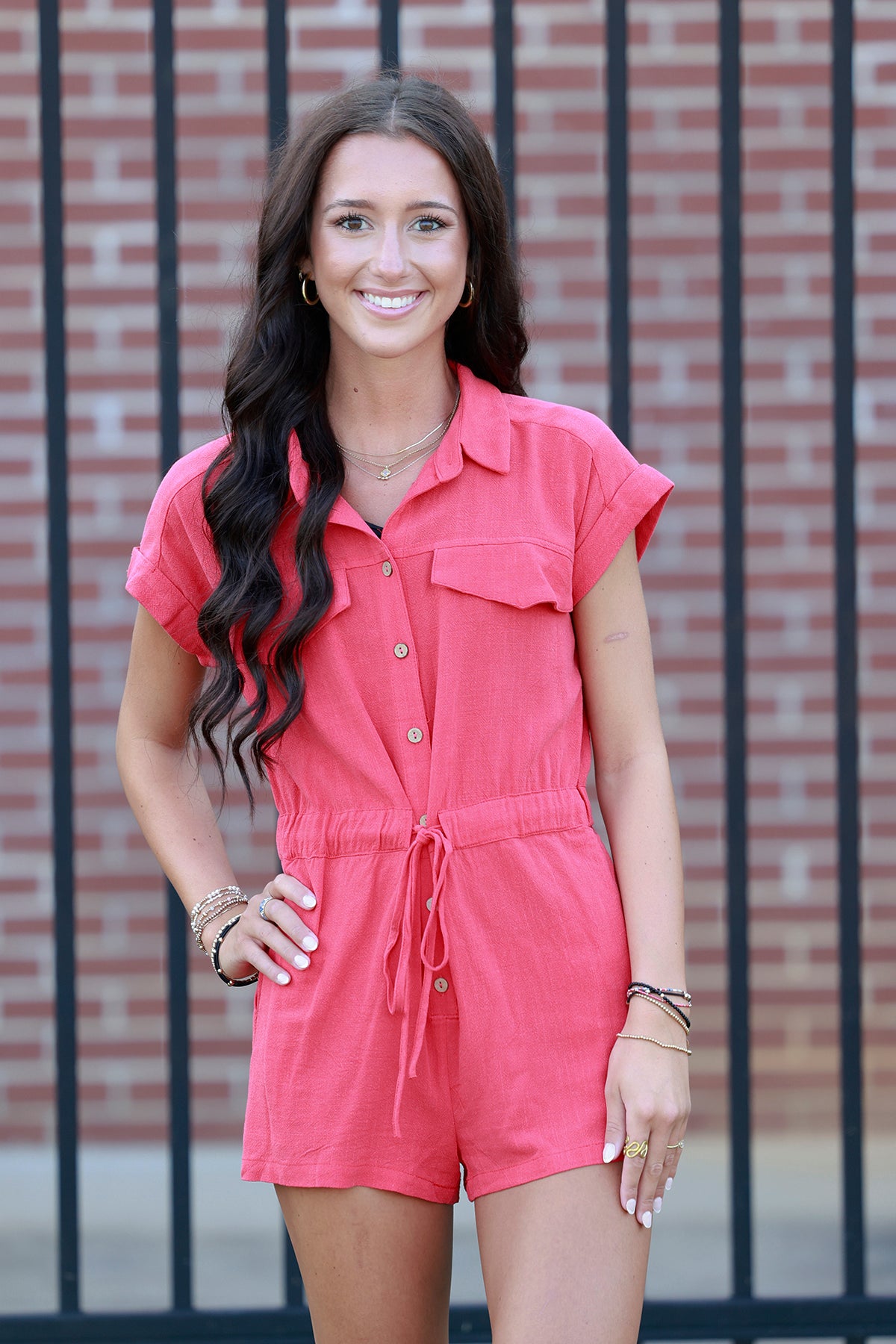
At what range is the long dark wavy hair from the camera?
5.99 ft

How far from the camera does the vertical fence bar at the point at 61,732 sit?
250cm

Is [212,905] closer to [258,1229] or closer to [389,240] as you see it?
[389,240]

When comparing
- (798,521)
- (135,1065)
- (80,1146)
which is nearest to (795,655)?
(798,521)

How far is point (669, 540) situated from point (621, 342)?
1.47 m

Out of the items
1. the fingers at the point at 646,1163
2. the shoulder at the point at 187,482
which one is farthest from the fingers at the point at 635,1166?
the shoulder at the point at 187,482

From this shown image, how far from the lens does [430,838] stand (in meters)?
1.78

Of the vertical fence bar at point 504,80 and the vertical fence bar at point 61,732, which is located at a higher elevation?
the vertical fence bar at point 504,80

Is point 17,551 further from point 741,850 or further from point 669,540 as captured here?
point 741,850

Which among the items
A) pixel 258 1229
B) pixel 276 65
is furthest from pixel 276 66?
pixel 258 1229

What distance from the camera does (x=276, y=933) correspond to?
72.8 inches

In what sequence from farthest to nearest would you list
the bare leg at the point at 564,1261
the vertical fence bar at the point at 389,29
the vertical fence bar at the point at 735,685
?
the vertical fence bar at the point at 735,685 < the vertical fence bar at the point at 389,29 < the bare leg at the point at 564,1261

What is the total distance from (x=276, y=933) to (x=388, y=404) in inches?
25.1

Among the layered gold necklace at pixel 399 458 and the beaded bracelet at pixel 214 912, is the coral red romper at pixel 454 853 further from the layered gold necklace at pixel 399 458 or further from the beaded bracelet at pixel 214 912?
the beaded bracelet at pixel 214 912

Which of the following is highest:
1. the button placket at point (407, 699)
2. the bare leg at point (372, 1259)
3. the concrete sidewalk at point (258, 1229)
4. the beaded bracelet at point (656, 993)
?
the button placket at point (407, 699)
